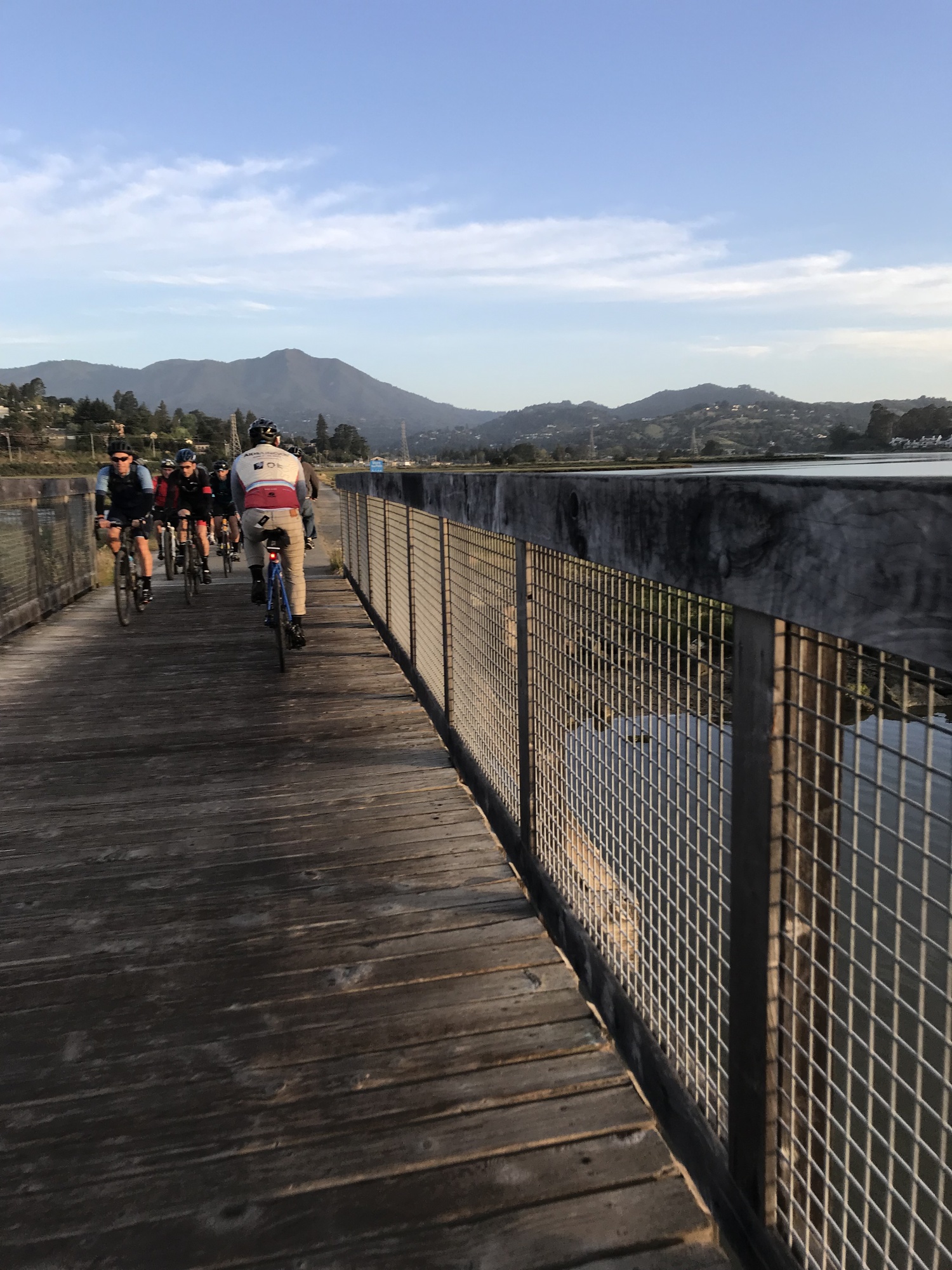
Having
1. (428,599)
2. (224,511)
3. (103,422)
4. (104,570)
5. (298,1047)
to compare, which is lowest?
(298,1047)

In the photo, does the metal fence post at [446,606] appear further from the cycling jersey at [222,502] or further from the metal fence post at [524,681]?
the cycling jersey at [222,502]

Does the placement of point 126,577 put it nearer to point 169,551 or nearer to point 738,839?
point 169,551

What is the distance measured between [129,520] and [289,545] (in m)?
3.27

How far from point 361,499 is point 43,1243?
31.1 feet

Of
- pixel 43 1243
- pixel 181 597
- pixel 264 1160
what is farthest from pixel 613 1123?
pixel 181 597

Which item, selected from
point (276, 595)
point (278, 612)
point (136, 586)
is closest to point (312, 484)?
point (276, 595)

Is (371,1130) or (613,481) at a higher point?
(613,481)

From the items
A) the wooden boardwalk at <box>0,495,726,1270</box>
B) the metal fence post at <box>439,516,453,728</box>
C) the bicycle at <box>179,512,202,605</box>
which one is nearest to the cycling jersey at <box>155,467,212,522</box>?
the bicycle at <box>179,512,202,605</box>

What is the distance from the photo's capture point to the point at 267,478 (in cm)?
780

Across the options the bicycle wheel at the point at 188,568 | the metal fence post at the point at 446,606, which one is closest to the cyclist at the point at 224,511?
the bicycle wheel at the point at 188,568

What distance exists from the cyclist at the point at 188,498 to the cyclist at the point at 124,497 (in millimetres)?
2496

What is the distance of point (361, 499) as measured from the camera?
11.1 m

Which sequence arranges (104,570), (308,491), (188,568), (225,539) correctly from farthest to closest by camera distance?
(225,539)
(104,570)
(188,568)
(308,491)

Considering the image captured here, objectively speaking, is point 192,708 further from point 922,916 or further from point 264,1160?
point 922,916
